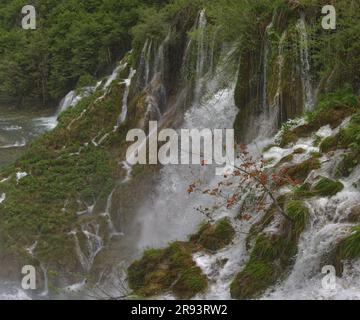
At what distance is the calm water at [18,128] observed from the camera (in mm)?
19953

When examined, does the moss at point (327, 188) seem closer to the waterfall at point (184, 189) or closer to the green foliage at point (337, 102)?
the green foliage at point (337, 102)

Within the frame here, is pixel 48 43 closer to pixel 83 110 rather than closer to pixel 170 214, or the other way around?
pixel 83 110

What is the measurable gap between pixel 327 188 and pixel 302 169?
103 centimetres

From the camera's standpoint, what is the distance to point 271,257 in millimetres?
6188

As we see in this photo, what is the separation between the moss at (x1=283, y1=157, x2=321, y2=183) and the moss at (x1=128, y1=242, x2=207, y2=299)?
1662 millimetres

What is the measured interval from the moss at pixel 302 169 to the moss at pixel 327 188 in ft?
2.14

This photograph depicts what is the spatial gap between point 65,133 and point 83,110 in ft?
5.19

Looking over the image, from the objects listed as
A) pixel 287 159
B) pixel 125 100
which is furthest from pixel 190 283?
pixel 125 100

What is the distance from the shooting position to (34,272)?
11367 mm

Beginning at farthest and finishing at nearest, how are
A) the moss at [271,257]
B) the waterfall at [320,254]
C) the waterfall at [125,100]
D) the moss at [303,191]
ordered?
1. the waterfall at [125,100]
2. the moss at [303,191]
3. the moss at [271,257]
4. the waterfall at [320,254]

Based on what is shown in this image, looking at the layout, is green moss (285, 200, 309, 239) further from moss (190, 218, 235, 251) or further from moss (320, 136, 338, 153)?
Result: moss (320, 136, 338, 153)

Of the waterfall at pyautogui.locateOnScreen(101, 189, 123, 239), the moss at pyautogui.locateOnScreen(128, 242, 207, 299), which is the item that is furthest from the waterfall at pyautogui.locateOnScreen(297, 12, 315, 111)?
the waterfall at pyautogui.locateOnScreen(101, 189, 123, 239)

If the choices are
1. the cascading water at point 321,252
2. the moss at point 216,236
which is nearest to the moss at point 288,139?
the moss at point 216,236

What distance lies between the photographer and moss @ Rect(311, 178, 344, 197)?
21.2ft
